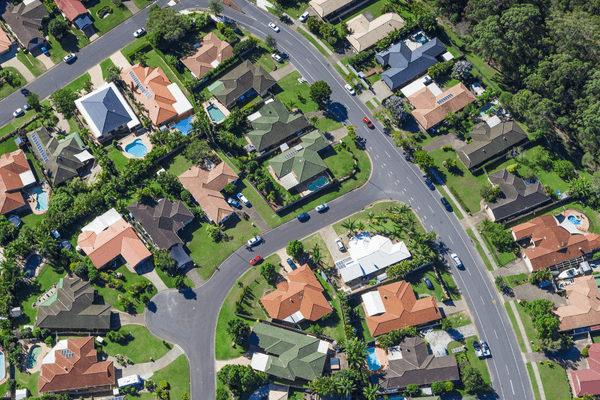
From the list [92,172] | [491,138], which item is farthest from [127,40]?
[491,138]

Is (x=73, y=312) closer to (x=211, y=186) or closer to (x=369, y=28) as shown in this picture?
(x=211, y=186)

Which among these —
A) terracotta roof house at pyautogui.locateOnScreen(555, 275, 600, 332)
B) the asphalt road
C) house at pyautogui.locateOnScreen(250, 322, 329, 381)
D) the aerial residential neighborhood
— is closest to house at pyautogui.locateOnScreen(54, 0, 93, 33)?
the aerial residential neighborhood

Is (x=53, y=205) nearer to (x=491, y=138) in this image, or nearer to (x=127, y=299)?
(x=127, y=299)

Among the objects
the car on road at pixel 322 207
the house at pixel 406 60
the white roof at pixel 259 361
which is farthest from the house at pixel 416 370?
the house at pixel 406 60

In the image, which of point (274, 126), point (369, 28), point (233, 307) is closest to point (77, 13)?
point (274, 126)

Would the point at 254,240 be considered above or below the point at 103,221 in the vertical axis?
below

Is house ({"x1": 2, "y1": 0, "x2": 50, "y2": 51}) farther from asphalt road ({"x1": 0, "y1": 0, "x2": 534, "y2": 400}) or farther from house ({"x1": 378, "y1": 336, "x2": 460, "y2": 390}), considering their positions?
house ({"x1": 378, "y1": 336, "x2": 460, "y2": 390})
